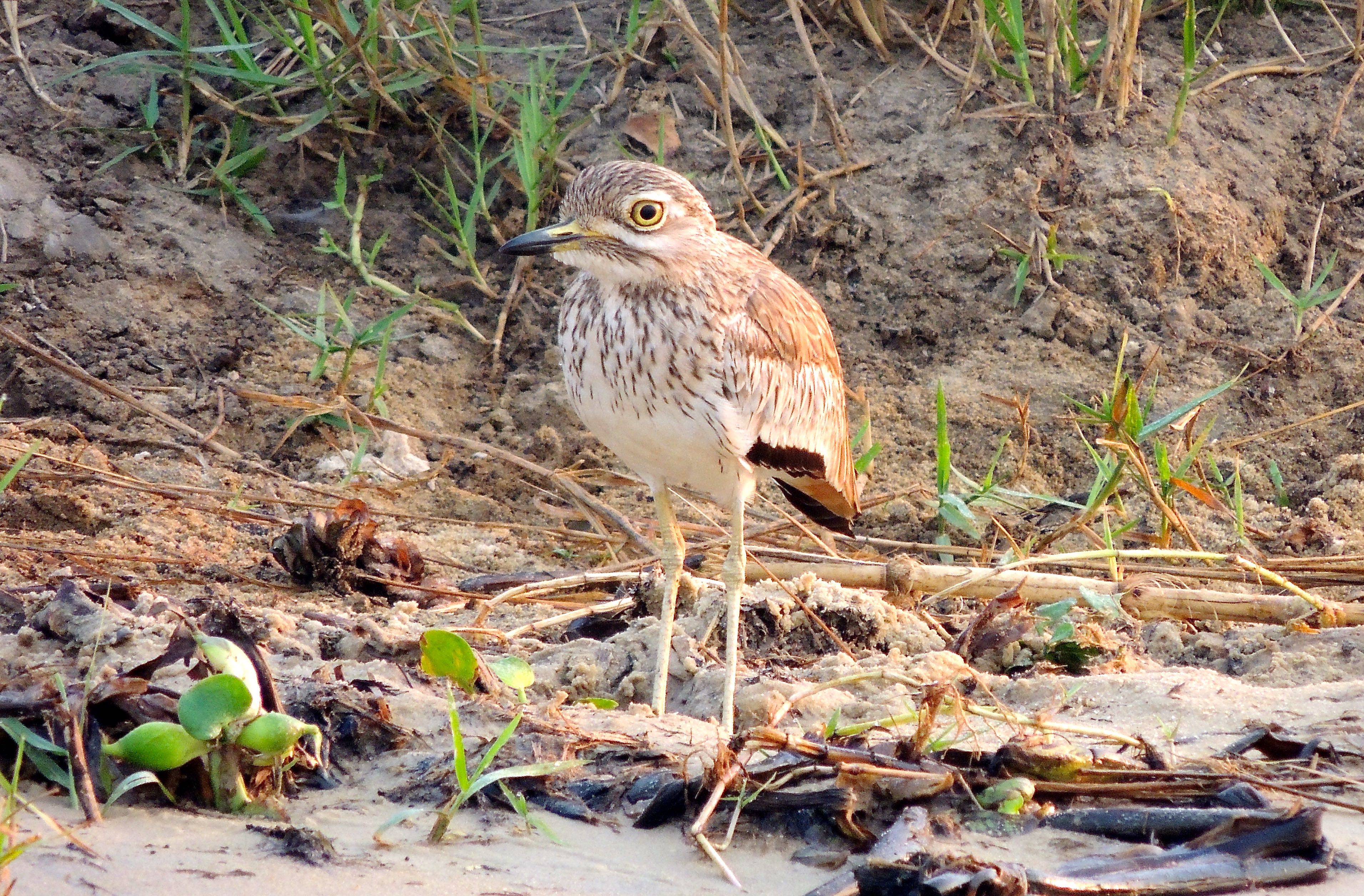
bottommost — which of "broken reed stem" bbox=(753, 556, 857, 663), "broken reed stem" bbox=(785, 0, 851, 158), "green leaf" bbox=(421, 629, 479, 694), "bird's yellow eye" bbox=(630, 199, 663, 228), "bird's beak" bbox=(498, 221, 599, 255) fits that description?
"broken reed stem" bbox=(753, 556, 857, 663)

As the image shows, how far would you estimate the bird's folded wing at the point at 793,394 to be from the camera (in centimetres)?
307

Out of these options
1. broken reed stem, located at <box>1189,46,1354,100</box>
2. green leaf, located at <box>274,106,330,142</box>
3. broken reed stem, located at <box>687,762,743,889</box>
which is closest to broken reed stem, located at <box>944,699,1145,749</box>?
broken reed stem, located at <box>687,762,743,889</box>

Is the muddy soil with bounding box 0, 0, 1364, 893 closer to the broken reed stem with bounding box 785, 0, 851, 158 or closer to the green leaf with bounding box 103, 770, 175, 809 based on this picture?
the broken reed stem with bounding box 785, 0, 851, 158

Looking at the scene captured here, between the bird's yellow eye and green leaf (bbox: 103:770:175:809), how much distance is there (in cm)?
159

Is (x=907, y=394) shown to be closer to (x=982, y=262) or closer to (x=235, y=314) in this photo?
(x=982, y=262)

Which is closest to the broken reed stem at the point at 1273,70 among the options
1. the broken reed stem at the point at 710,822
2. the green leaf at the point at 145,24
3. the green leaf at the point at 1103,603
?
the green leaf at the point at 1103,603

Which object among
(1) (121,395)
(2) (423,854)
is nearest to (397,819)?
(2) (423,854)

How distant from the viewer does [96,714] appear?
6.56ft

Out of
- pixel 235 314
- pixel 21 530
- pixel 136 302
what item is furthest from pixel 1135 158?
pixel 21 530

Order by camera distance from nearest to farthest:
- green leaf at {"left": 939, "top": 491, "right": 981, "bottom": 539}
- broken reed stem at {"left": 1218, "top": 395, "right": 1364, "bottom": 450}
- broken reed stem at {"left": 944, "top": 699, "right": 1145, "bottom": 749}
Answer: broken reed stem at {"left": 944, "top": 699, "right": 1145, "bottom": 749} < green leaf at {"left": 939, "top": 491, "right": 981, "bottom": 539} < broken reed stem at {"left": 1218, "top": 395, "right": 1364, "bottom": 450}

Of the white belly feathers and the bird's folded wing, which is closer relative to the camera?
the white belly feathers

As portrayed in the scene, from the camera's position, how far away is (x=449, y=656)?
7.75ft

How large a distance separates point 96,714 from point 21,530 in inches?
73.9

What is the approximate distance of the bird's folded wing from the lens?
3066 millimetres
